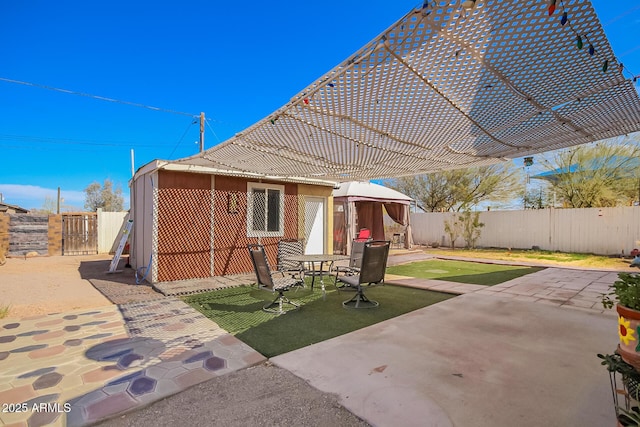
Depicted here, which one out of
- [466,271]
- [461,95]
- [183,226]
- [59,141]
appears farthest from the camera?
[59,141]

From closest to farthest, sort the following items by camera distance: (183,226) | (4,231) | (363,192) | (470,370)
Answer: (470,370) → (183,226) → (4,231) → (363,192)

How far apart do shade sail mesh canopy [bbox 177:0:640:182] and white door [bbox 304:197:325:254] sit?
11.0ft

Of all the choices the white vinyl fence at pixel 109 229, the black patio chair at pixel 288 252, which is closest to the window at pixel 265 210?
the black patio chair at pixel 288 252

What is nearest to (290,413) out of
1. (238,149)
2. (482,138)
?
(238,149)

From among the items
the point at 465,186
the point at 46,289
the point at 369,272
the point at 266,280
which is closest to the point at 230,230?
the point at 266,280

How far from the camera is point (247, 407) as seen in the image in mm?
2166

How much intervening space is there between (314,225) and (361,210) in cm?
497

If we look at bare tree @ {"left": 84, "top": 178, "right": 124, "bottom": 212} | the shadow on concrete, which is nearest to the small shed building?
the shadow on concrete

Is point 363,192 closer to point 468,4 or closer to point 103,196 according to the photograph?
point 468,4

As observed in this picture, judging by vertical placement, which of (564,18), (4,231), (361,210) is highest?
(564,18)

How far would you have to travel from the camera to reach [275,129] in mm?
4227

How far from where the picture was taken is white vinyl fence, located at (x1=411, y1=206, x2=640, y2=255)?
436 inches

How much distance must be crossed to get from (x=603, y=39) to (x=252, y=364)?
151 inches

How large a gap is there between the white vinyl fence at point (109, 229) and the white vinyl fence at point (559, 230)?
1467 cm
